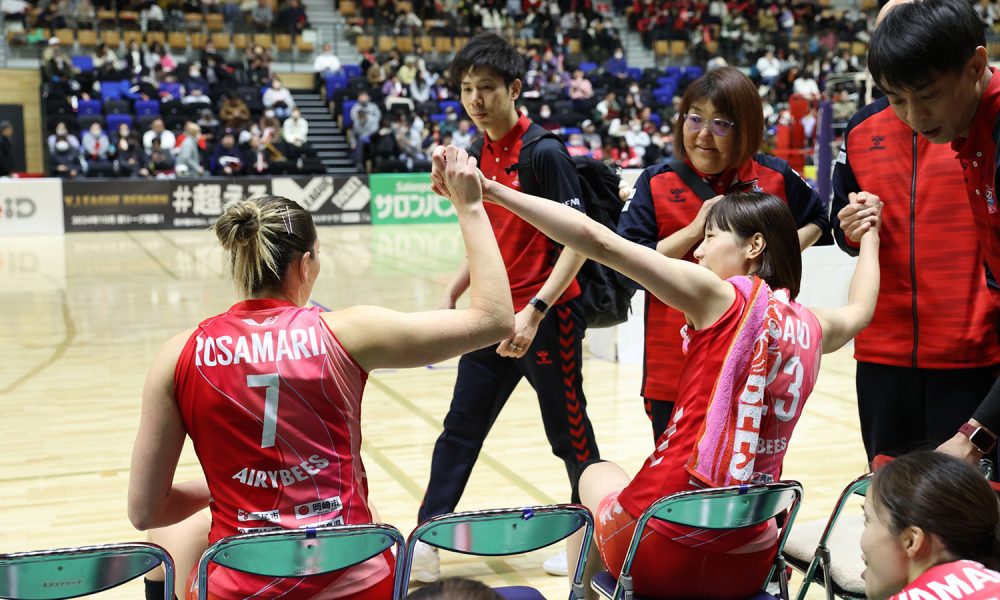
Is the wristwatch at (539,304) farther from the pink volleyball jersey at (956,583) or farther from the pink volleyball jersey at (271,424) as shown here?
the pink volleyball jersey at (956,583)

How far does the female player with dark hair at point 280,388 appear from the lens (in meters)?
1.96

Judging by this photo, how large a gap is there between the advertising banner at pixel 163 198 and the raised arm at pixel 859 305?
14402 millimetres

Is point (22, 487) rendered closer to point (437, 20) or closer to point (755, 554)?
point (755, 554)

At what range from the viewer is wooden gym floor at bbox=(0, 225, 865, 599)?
416 cm

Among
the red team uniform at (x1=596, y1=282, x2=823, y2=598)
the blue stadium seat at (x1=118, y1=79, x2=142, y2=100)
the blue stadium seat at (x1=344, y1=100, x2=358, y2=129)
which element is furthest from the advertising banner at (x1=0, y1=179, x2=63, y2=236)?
the red team uniform at (x1=596, y1=282, x2=823, y2=598)

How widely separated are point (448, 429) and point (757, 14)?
81.2 feet

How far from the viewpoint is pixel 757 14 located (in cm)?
2608

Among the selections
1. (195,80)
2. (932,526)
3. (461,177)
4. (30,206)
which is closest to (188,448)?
(461,177)

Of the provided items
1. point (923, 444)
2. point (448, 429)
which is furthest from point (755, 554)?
point (448, 429)

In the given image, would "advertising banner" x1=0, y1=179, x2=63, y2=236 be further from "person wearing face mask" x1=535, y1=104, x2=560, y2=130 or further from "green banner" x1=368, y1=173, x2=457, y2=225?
"person wearing face mask" x1=535, y1=104, x2=560, y2=130

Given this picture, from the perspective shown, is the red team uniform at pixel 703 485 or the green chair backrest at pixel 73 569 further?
the red team uniform at pixel 703 485

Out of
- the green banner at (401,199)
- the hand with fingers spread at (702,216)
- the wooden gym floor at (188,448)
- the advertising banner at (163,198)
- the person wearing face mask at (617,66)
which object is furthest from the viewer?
the person wearing face mask at (617,66)

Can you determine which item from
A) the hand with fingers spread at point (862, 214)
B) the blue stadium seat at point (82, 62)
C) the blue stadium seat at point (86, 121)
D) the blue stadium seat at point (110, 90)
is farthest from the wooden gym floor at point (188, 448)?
the blue stadium seat at point (82, 62)

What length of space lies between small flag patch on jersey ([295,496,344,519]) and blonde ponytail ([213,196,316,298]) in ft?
1.44
